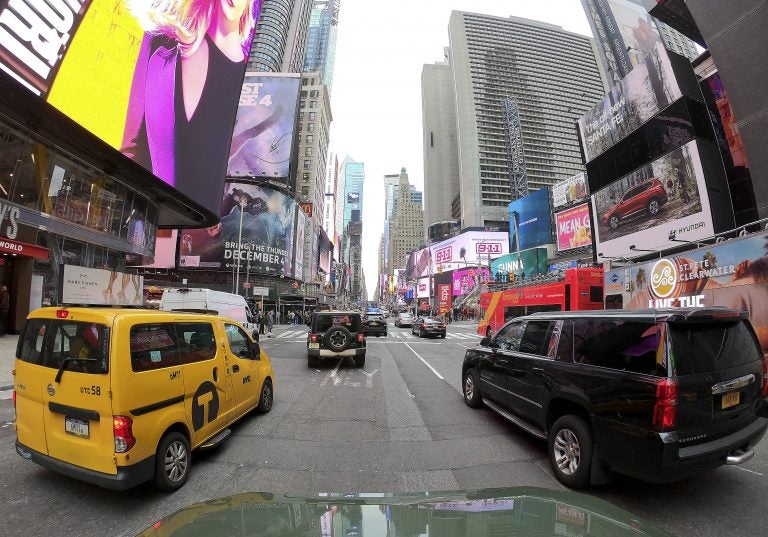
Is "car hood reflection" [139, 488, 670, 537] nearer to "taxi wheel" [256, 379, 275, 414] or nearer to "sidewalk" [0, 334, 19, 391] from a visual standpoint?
"taxi wheel" [256, 379, 275, 414]

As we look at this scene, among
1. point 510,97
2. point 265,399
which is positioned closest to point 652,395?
point 265,399

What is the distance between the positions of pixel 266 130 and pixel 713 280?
6211 centimetres

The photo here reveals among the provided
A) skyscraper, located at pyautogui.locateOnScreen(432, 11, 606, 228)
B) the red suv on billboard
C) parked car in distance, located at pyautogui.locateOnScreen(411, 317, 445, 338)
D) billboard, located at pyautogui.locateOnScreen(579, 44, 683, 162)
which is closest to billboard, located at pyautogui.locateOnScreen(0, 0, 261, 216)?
parked car in distance, located at pyautogui.locateOnScreen(411, 317, 445, 338)

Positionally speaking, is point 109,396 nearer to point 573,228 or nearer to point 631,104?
point 631,104

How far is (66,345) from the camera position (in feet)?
11.9

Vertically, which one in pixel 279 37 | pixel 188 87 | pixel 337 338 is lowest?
pixel 337 338

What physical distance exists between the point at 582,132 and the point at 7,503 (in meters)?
38.9

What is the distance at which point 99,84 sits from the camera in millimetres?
14367

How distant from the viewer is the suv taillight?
10.4ft

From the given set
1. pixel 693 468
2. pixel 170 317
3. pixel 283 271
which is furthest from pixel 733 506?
pixel 283 271

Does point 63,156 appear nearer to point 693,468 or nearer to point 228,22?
point 228,22

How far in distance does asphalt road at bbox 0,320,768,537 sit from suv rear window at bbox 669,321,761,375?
4.36 ft

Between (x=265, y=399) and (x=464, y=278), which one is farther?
(x=464, y=278)

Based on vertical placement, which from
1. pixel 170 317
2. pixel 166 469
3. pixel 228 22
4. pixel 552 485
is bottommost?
pixel 552 485
